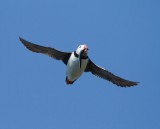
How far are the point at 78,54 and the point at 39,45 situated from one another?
1.78 m

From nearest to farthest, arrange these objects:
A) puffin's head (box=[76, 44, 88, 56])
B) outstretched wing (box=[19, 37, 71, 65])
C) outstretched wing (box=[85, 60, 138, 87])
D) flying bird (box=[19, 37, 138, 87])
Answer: puffin's head (box=[76, 44, 88, 56]) → flying bird (box=[19, 37, 138, 87]) → outstretched wing (box=[19, 37, 71, 65]) → outstretched wing (box=[85, 60, 138, 87])

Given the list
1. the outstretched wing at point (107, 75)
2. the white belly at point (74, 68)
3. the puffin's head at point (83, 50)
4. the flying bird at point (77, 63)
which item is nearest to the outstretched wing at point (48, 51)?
the flying bird at point (77, 63)

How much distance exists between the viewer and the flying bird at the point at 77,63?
2545 centimetres

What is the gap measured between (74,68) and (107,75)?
7.62ft

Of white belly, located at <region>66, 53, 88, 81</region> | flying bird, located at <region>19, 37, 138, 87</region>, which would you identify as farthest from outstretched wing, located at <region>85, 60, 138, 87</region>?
white belly, located at <region>66, 53, 88, 81</region>

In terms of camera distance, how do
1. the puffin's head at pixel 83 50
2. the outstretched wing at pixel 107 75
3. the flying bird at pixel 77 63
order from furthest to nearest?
1. the outstretched wing at pixel 107 75
2. the flying bird at pixel 77 63
3. the puffin's head at pixel 83 50

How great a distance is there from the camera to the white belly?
25469 millimetres

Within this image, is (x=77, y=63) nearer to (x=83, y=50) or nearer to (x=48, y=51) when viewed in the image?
(x=83, y=50)

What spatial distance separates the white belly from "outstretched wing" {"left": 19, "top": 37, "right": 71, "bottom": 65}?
33.4 inches

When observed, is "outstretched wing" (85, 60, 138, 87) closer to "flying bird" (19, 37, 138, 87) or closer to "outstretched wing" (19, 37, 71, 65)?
"flying bird" (19, 37, 138, 87)

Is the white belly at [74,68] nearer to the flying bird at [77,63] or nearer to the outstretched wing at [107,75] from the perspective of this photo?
the flying bird at [77,63]

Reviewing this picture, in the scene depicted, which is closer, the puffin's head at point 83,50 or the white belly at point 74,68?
the puffin's head at point 83,50

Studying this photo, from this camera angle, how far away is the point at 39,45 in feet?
86.1

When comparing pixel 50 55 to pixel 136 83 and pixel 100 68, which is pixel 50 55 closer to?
pixel 100 68
